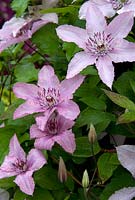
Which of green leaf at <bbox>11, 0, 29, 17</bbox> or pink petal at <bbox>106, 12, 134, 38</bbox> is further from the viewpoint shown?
green leaf at <bbox>11, 0, 29, 17</bbox>

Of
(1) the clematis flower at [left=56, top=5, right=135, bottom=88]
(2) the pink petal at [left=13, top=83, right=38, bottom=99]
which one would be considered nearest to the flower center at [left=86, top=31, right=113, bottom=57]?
(1) the clematis flower at [left=56, top=5, right=135, bottom=88]


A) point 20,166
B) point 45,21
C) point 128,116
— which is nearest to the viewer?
point 128,116

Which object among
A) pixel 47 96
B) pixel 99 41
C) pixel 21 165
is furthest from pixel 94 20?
pixel 21 165

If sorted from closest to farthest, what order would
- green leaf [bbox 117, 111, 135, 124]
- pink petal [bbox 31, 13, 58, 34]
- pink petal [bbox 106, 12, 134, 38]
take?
green leaf [bbox 117, 111, 135, 124], pink petal [bbox 106, 12, 134, 38], pink petal [bbox 31, 13, 58, 34]

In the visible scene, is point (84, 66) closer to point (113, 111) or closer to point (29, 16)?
point (113, 111)

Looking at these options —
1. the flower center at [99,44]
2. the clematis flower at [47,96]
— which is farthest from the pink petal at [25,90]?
the flower center at [99,44]

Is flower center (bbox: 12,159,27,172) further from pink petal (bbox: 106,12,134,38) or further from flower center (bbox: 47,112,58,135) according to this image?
pink petal (bbox: 106,12,134,38)

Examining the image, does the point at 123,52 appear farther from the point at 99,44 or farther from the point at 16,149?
the point at 16,149
